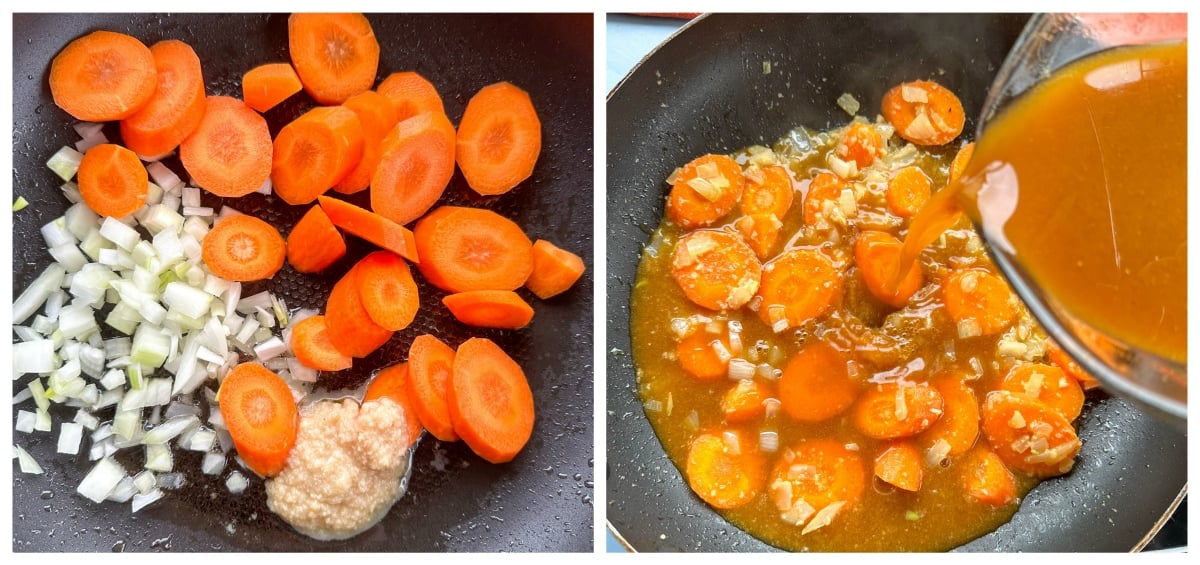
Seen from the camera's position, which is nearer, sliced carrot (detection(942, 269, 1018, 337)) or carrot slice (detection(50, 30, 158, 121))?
carrot slice (detection(50, 30, 158, 121))

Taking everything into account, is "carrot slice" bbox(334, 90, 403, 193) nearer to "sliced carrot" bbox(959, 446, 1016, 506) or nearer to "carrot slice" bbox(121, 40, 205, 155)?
"carrot slice" bbox(121, 40, 205, 155)

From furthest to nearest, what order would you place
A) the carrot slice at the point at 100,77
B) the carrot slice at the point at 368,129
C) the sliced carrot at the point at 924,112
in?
the sliced carrot at the point at 924,112 < the carrot slice at the point at 368,129 < the carrot slice at the point at 100,77

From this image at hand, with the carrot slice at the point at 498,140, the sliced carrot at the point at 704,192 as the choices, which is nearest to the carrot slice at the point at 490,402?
the carrot slice at the point at 498,140

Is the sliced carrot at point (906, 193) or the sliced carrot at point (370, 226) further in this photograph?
the sliced carrot at point (906, 193)

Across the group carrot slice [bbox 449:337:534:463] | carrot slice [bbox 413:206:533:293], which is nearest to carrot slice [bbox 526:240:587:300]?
carrot slice [bbox 413:206:533:293]

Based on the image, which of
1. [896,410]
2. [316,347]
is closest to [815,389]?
[896,410]

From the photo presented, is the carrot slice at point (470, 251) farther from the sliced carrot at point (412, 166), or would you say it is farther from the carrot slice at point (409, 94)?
the carrot slice at point (409, 94)

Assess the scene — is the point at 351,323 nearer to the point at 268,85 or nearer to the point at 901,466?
the point at 268,85
